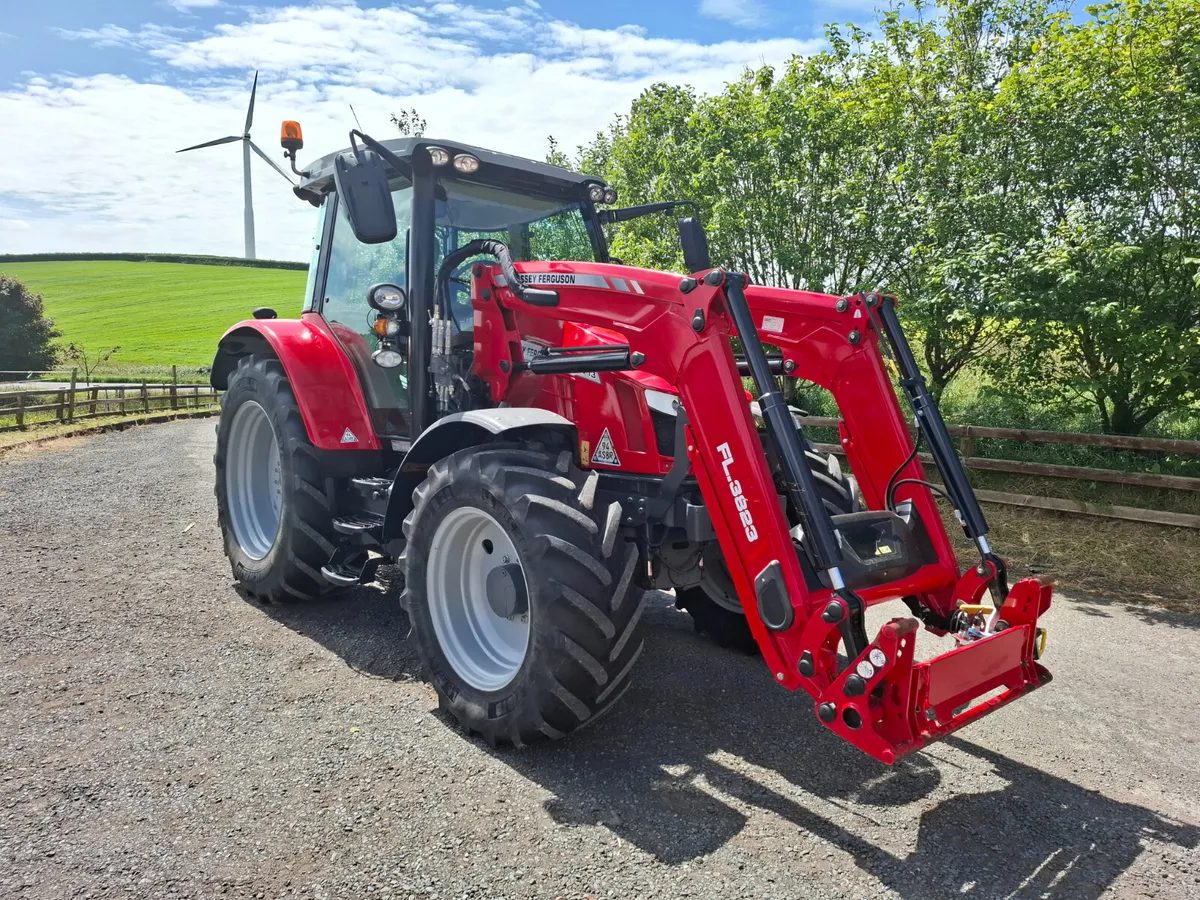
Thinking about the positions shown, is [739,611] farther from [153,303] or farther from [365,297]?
[153,303]

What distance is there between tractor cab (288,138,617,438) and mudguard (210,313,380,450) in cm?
8

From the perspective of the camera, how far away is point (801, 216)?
976 centimetres

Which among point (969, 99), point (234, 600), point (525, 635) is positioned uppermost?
point (969, 99)

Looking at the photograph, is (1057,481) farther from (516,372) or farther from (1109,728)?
(516,372)

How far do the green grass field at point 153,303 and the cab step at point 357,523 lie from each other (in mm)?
34943

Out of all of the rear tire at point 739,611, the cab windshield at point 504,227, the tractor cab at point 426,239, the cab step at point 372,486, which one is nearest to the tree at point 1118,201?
the rear tire at point 739,611

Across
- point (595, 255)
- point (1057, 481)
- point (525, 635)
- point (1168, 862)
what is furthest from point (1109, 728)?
point (1057, 481)

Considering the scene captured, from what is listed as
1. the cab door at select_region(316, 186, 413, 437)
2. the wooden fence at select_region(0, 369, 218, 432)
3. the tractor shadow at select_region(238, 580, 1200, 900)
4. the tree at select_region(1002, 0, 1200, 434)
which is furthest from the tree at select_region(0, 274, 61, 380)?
the tractor shadow at select_region(238, 580, 1200, 900)

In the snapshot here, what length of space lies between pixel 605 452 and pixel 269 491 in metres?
3.02

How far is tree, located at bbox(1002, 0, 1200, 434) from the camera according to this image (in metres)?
6.57

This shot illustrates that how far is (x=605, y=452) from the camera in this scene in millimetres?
3988

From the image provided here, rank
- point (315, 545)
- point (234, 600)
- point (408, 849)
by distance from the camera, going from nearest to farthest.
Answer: point (408, 849)
point (315, 545)
point (234, 600)

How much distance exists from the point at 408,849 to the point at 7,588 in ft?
→ 13.7

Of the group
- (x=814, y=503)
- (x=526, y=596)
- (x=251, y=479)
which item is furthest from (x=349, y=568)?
(x=814, y=503)
